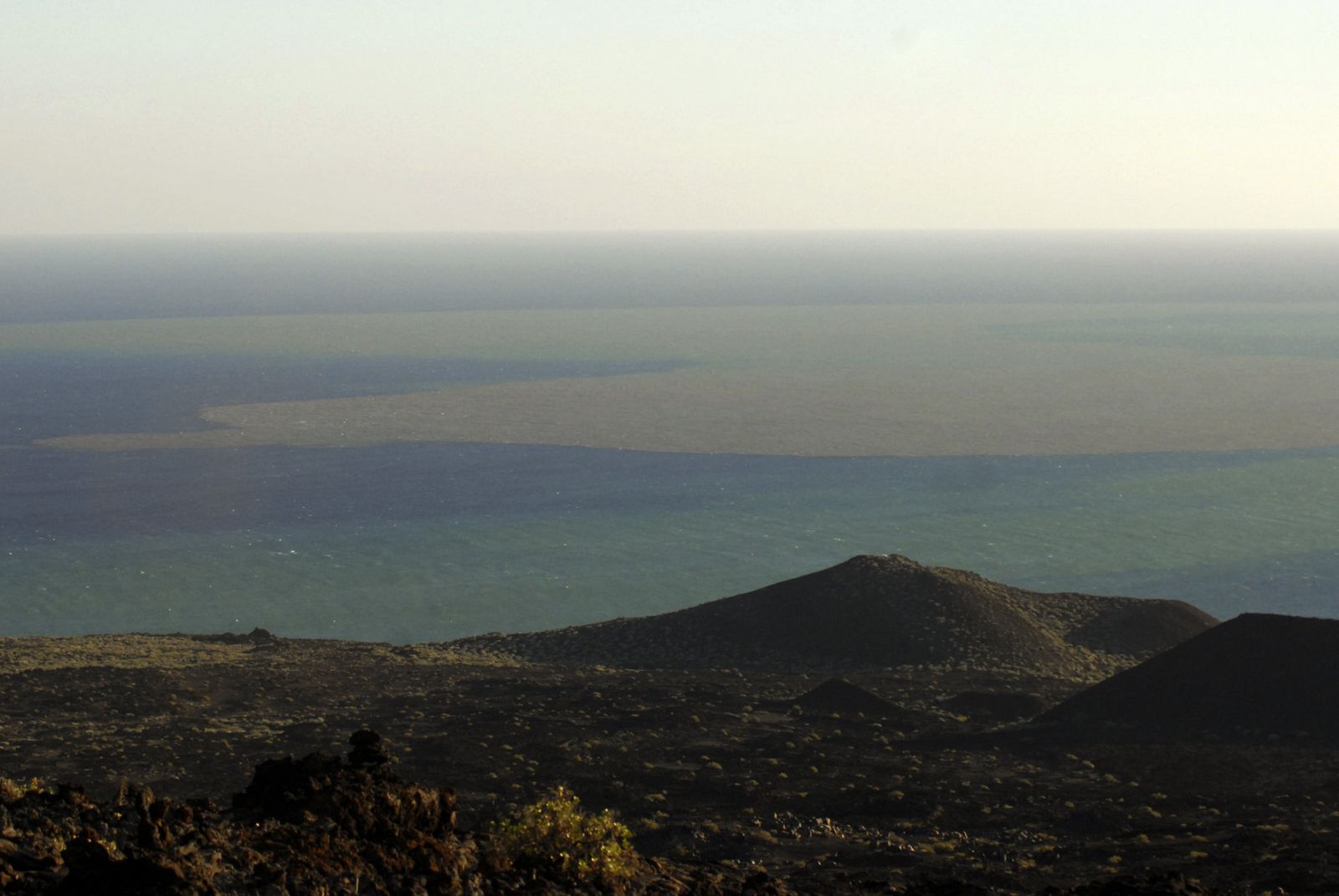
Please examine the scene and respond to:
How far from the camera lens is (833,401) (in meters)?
120

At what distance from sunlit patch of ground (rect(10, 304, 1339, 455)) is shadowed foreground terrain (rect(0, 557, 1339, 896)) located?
168 ft

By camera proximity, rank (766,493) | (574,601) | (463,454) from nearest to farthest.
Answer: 1. (574,601)
2. (766,493)
3. (463,454)

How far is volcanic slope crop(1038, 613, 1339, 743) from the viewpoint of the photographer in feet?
113

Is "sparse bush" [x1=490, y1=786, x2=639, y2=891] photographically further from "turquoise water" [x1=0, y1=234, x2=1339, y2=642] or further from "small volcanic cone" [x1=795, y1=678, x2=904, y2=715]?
"turquoise water" [x1=0, y1=234, x2=1339, y2=642]

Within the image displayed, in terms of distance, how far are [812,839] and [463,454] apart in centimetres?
6996

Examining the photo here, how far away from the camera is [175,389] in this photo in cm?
12825

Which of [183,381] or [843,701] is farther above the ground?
[183,381]

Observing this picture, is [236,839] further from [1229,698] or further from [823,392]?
[823,392]

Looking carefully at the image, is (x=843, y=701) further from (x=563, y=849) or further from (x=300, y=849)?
(x=300, y=849)

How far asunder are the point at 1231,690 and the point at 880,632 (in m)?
12.6

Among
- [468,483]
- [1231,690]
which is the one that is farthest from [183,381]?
[1231,690]

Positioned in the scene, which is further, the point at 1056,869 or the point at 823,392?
the point at 823,392

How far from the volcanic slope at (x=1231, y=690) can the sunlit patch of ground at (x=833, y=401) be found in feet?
191

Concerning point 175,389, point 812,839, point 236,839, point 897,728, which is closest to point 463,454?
point 175,389
